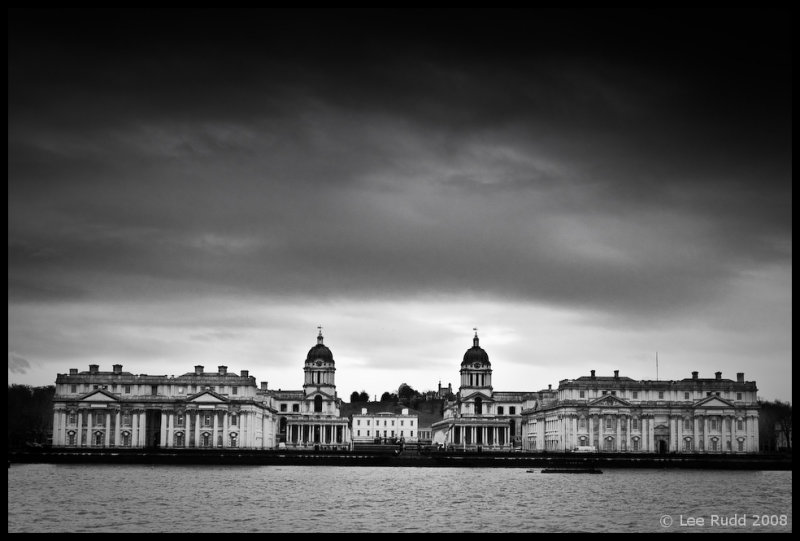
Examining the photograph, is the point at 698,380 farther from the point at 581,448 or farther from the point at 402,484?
the point at 402,484

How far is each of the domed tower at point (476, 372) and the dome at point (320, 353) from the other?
20.6 metres

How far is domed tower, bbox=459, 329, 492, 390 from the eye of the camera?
148625 mm

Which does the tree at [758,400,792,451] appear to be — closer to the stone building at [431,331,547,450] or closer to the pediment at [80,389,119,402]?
the stone building at [431,331,547,450]

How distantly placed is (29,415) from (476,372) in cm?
6471

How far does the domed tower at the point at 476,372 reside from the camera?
488ft

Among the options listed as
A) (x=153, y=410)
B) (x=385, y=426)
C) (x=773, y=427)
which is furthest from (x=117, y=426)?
(x=773, y=427)

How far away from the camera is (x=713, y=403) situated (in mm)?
115250

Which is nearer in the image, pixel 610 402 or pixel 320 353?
pixel 610 402

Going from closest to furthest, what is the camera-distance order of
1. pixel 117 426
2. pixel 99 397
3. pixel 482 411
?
pixel 117 426 < pixel 99 397 < pixel 482 411

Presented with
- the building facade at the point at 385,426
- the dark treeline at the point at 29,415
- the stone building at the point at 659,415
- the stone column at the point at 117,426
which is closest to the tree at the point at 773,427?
the stone building at the point at 659,415

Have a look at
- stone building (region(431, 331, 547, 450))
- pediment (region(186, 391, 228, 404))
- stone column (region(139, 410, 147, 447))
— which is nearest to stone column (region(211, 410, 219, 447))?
pediment (region(186, 391, 228, 404))

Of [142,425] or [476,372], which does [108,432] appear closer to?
[142,425]

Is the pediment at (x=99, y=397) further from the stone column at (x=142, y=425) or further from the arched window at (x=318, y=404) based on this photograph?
the arched window at (x=318, y=404)

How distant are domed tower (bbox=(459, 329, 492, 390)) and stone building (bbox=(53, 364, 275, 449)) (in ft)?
130
